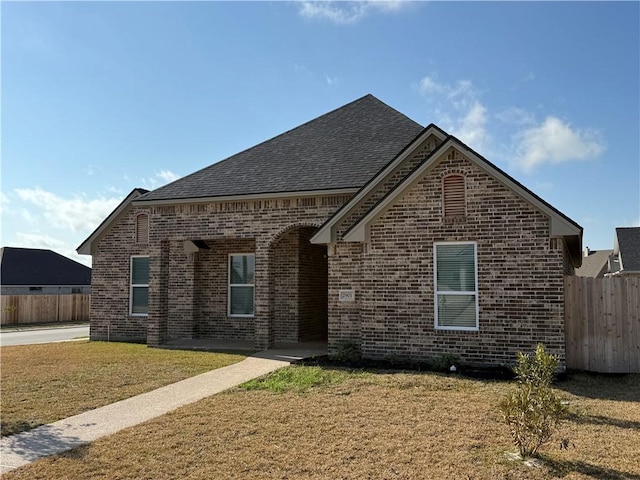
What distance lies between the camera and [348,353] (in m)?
11.5

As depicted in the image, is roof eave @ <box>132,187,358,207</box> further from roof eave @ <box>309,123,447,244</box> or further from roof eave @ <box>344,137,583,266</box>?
roof eave @ <box>344,137,583,266</box>

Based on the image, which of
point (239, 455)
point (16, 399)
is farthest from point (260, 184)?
point (239, 455)

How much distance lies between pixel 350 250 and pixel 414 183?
2.26 meters

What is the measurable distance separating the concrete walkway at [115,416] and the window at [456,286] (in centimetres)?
380

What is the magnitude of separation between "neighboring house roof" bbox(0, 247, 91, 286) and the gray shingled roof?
29.7 metres

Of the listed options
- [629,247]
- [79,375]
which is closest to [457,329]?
[79,375]

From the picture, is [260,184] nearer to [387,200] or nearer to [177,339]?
[387,200]

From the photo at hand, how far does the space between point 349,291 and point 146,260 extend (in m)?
8.71

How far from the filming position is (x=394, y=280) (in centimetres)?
1140

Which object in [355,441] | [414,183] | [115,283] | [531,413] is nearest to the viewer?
[531,413]

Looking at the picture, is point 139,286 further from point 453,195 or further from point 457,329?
point 453,195

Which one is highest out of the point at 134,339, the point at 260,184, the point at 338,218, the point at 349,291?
the point at 260,184

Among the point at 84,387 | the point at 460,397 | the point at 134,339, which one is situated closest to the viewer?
the point at 460,397

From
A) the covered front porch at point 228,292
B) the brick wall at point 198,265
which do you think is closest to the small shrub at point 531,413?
the brick wall at point 198,265
